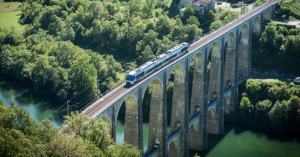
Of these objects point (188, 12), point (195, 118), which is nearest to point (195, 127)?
point (195, 118)

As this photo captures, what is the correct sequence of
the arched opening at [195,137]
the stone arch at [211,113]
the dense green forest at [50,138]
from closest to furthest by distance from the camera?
the dense green forest at [50,138] < the arched opening at [195,137] < the stone arch at [211,113]

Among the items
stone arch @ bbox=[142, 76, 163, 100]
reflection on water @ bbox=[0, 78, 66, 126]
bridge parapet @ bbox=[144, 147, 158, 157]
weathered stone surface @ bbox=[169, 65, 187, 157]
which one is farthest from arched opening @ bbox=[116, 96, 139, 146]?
reflection on water @ bbox=[0, 78, 66, 126]

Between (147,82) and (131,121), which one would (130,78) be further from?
(131,121)

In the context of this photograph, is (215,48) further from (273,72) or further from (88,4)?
(88,4)

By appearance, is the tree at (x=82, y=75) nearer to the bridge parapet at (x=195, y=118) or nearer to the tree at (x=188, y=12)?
the bridge parapet at (x=195, y=118)

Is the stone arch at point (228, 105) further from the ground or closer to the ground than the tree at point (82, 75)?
closer to the ground

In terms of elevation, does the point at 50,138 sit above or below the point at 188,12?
above

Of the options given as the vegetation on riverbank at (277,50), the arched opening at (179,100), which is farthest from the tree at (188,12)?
the arched opening at (179,100)
